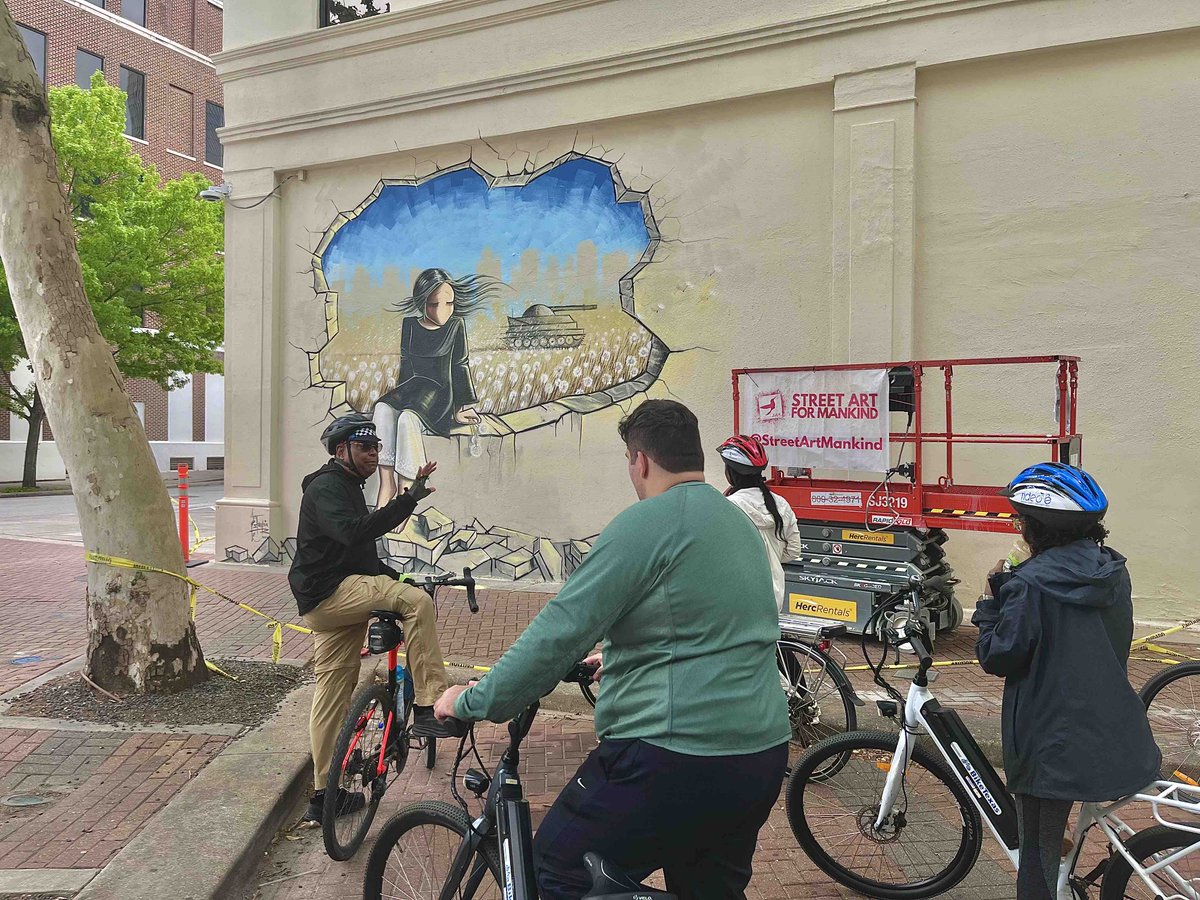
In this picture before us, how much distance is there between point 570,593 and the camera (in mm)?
1981

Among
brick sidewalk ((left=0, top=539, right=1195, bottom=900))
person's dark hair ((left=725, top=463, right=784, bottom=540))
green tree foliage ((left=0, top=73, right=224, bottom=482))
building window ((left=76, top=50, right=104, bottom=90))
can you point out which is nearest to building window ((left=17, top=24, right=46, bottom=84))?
building window ((left=76, top=50, right=104, bottom=90))

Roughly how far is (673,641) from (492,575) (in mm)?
8175

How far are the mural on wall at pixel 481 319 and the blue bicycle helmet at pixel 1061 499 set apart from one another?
6.61 m

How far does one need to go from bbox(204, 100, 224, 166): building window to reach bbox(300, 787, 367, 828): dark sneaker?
35677 millimetres

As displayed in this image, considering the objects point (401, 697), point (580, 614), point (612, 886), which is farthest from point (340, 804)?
point (580, 614)

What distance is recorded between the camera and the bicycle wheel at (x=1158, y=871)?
2648mm

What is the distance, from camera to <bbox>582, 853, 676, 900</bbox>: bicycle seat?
6.32ft

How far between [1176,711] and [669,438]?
434cm

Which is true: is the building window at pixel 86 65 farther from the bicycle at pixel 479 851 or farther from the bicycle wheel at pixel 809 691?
the bicycle at pixel 479 851

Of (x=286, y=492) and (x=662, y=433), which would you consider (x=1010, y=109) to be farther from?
(x=286, y=492)

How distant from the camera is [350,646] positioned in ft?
13.3

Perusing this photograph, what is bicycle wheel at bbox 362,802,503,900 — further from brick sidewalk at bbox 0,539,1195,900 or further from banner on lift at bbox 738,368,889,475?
banner on lift at bbox 738,368,889,475

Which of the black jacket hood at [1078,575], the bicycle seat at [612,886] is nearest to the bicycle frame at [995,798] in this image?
the black jacket hood at [1078,575]

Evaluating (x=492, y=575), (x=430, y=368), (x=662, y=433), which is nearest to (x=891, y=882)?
(x=662, y=433)
